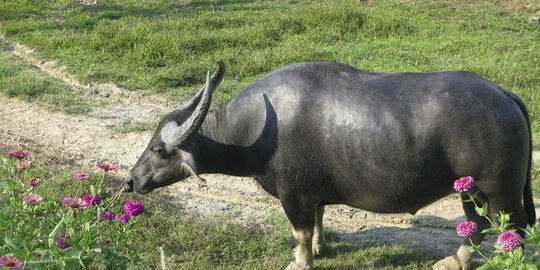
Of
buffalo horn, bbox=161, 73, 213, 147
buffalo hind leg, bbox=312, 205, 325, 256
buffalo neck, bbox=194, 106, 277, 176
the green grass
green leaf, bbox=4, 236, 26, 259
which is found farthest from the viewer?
the green grass

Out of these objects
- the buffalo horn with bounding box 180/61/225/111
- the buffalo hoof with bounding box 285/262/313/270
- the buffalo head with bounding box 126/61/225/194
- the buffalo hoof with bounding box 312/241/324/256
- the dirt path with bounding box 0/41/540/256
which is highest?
the buffalo horn with bounding box 180/61/225/111

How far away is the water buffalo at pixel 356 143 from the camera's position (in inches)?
143

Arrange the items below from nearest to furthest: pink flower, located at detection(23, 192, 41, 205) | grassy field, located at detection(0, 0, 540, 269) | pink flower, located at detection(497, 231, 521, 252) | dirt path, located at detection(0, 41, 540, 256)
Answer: pink flower, located at detection(497, 231, 521, 252)
pink flower, located at detection(23, 192, 41, 205)
dirt path, located at detection(0, 41, 540, 256)
grassy field, located at detection(0, 0, 540, 269)

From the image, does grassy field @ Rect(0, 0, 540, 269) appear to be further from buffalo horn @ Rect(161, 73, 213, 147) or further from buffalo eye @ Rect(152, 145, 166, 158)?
buffalo horn @ Rect(161, 73, 213, 147)

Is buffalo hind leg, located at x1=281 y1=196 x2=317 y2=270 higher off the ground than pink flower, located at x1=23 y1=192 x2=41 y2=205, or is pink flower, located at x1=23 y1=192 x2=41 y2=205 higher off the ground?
pink flower, located at x1=23 y1=192 x2=41 y2=205

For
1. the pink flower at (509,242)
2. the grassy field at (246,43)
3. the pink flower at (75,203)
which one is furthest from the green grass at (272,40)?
the pink flower at (509,242)

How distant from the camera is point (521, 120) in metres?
3.62

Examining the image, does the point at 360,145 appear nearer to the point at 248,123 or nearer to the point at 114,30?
the point at 248,123

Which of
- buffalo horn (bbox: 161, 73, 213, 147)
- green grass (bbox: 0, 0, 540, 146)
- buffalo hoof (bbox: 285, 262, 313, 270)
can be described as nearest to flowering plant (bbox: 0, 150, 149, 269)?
buffalo horn (bbox: 161, 73, 213, 147)

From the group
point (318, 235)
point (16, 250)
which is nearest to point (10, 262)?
point (16, 250)

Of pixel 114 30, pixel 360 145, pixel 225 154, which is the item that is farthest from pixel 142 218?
pixel 114 30

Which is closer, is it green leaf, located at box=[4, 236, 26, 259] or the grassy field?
green leaf, located at box=[4, 236, 26, 259]

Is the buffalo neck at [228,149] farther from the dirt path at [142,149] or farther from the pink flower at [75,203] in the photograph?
the pink flower at [75,203]

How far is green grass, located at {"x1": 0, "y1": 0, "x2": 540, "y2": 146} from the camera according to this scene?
7785 mm
